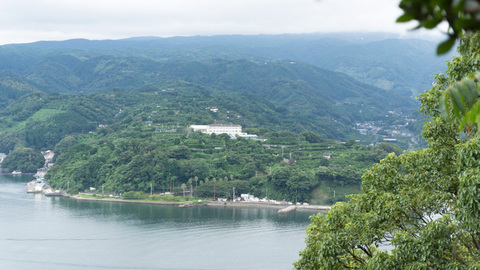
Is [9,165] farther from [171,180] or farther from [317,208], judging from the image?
[317,208]

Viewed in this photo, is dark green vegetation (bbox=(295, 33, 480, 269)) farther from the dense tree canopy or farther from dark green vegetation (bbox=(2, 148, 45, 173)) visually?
dark green vegetation (bbox=(2, 148, 45, 173))

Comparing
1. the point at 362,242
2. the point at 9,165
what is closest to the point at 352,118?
the point at 9,165

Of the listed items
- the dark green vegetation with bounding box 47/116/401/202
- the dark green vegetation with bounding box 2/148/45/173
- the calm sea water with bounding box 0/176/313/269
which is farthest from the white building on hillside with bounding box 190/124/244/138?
the calm sea water with bounding box 0/176/313/269

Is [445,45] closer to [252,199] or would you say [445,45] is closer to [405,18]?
[405,18]

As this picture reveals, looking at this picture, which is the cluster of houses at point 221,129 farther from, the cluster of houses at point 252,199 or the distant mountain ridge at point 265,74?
the cluster of houses at point 252,199

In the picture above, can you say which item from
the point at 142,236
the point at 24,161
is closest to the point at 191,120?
the point at 24,161

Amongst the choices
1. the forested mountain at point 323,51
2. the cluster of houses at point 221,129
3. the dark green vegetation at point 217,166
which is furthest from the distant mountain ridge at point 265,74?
the dark green vegetation at point 217,166

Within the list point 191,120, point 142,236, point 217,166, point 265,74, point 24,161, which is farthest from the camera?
point 265,74

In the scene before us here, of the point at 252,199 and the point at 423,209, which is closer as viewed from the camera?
the point at 423,209
